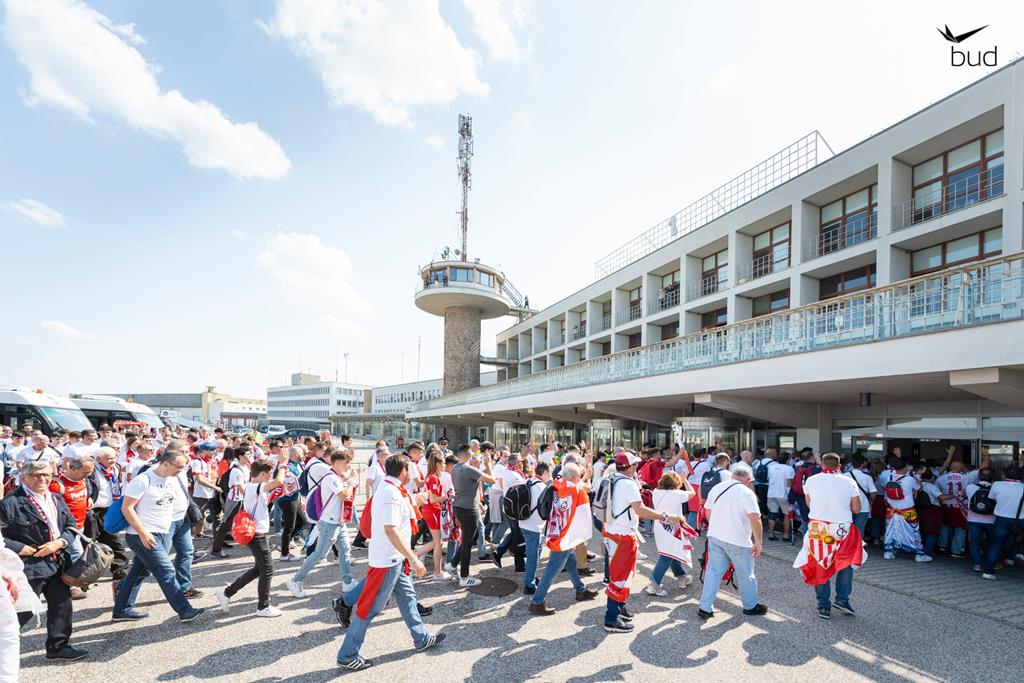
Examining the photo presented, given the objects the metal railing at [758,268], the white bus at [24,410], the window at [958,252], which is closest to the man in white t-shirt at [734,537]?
the window at [958,252]

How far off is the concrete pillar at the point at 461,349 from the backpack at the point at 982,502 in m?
34.7

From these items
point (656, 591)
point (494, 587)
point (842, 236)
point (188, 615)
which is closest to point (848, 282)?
point (842, 236)

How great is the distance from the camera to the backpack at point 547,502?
602 cm

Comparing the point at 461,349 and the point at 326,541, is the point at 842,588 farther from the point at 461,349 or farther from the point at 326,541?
the point at 461,349

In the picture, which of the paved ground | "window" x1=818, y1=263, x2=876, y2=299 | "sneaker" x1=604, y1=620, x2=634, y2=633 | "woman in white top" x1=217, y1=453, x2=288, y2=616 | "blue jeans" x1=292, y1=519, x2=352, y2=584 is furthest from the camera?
"window" x1=818, y1=263, x2=876, y2=299

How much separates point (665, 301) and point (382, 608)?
948 inches

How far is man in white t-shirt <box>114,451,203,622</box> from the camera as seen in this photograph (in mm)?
5156

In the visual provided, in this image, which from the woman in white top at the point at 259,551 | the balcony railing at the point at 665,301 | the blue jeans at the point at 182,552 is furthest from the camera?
the balcony railing at the point at 665,301

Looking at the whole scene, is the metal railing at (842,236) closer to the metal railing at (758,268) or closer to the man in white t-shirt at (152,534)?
the metal railing at (758,268)

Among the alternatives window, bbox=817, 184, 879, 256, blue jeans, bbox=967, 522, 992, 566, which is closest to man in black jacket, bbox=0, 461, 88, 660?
blue jeans, bbox=967, 522, 992, 566

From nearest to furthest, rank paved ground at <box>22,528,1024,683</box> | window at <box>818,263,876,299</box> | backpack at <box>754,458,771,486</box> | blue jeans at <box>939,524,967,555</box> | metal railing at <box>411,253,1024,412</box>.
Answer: paved ground at <box>22,528,1024,683</box>
metal railing at <box>411,253,1024,412</box>
blue jeans at <box>939,524,967,555</box>
backpack at <box>754,458,771,486</box>
window at <box>818,263,876,299</box>

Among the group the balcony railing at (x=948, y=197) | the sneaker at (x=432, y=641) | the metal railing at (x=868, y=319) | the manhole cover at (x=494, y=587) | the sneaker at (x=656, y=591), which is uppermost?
the balcony railing at (x=948, y=197)

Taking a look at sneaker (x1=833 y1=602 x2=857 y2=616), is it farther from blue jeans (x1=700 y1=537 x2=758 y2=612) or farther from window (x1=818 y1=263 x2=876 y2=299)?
window (x1=818 y1=263 x2=876 y2=299)

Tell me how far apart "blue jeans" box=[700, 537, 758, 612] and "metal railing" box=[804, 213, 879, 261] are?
14.2 metres
